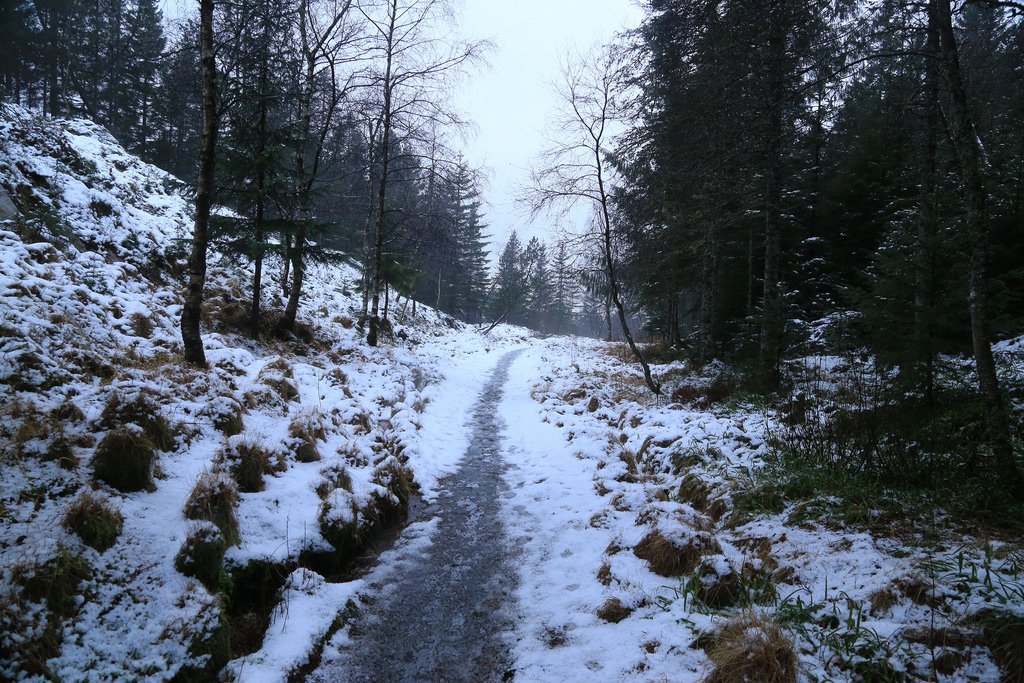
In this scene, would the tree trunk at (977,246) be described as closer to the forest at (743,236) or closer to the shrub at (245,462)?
the forest at (743,236)

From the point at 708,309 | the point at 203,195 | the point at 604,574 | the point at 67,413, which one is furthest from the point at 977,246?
the point at 203,195

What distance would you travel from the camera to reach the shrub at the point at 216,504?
418cm

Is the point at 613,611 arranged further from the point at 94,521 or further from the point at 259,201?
the point at 259,201

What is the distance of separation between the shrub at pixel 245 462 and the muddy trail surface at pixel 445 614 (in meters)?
1.99

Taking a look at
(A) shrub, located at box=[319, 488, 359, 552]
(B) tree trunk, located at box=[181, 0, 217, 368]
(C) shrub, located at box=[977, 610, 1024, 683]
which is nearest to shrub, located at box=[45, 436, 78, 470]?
(A) shrub, located at box=[319, 488, 359, 552]

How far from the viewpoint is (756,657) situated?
291cm

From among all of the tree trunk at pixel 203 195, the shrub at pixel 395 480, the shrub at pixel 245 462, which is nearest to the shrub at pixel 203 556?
the shrub at pixel 245 462

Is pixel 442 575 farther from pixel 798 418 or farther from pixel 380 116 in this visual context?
pixel 380 116

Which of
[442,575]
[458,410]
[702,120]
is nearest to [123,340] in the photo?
[442,575]

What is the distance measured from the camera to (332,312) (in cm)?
1666

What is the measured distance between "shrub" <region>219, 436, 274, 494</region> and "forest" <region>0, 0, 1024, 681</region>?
0.54 meters

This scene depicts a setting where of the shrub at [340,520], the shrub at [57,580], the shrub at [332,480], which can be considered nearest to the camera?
the shrub at [57,580]

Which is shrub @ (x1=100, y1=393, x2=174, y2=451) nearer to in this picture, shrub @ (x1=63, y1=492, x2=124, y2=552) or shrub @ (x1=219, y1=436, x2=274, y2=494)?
shrub @ (x1=219, y1=436, x2=274, y2=494)

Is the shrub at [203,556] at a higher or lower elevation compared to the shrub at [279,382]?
lower
